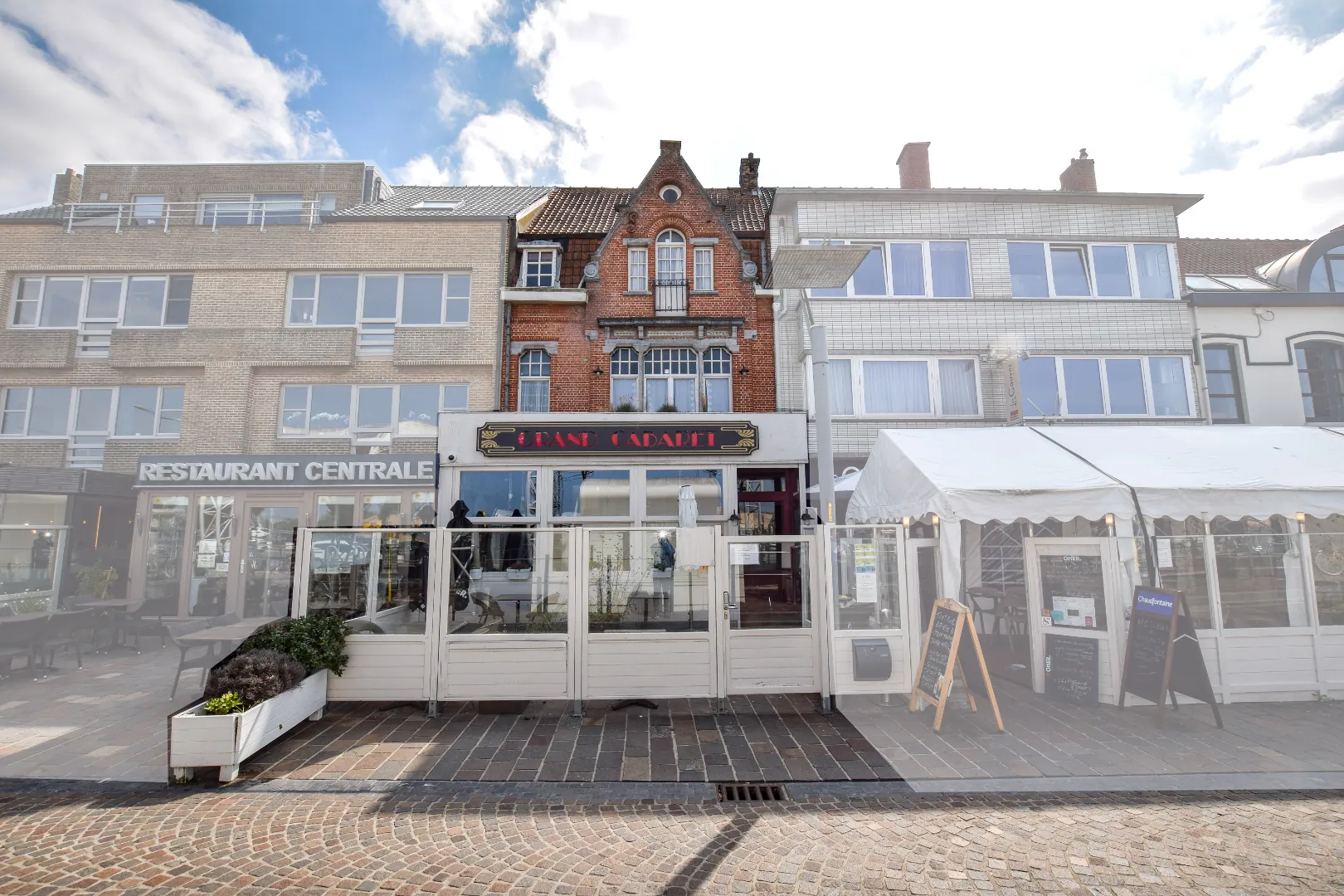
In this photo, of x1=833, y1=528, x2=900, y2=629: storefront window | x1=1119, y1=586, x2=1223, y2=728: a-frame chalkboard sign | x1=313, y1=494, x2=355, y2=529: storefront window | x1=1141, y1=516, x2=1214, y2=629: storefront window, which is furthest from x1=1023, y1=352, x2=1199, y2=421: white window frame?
x1=313, y1=494, x2=355, y2=529: storefront window

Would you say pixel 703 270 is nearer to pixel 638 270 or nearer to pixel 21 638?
pixel 638 270

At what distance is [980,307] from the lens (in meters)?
15.0

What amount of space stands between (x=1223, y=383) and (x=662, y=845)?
59.9 feet

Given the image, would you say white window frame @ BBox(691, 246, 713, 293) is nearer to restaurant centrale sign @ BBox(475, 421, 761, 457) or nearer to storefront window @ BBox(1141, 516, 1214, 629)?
restaurant centrale sign @ BBox(475, 421, 761, 457)

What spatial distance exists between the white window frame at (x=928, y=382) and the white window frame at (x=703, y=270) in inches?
126

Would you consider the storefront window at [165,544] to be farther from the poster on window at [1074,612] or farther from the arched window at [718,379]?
the poster on window at [1074,612]

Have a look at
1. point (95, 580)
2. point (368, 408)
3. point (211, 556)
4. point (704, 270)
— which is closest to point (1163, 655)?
point (704, 270)

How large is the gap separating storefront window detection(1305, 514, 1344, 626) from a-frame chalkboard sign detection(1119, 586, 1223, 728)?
2466 millimetres

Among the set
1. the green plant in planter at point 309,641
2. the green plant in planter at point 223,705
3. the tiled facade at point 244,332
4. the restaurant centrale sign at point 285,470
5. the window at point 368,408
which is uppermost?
the tiled facade at point 244,332

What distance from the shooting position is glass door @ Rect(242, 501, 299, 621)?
14422 mm

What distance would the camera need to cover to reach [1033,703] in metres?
7.59

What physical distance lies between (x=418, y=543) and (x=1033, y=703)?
305 inches

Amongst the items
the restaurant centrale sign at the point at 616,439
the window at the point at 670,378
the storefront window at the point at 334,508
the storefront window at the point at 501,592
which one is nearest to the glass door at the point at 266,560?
the storefront window at the point at 334,508

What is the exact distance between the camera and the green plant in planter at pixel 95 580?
43.8 ft
